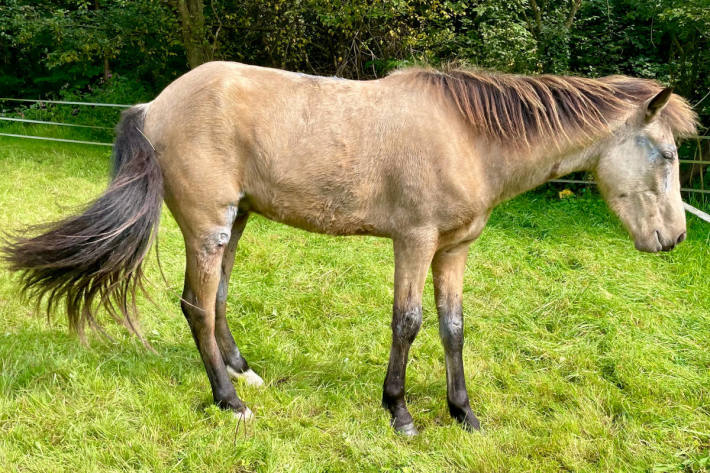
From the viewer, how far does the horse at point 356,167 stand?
3053 millimetres

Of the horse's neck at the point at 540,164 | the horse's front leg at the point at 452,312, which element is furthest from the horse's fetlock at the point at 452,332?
the horse's neck at the point at 540,164

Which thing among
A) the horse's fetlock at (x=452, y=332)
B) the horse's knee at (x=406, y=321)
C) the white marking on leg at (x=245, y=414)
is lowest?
the white marking on leg at (x=245, y=414)

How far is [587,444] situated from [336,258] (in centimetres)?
319

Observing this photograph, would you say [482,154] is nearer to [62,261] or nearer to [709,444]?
[709,444]

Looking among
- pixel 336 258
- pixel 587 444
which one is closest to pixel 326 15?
pixel 336 258

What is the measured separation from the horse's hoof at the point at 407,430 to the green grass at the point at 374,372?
0.05 metres

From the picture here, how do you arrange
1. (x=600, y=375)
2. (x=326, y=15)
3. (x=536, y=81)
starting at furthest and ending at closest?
(x=326, y=15) → (x=600, y=375) → (x=536, y=81)

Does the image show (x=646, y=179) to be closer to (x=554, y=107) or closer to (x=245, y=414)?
(x=554, y=107)

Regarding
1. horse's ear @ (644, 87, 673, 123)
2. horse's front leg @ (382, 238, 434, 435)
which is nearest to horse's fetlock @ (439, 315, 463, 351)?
horse's front leg @ (382, 238, 434, 435)

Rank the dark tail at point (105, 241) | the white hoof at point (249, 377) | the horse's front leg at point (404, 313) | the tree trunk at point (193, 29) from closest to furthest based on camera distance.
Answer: the dark tail at point (105, 241) < the horse's front leg at point (404, 313) < the white hoof at point (249, 377) < the tree trunk at point (193, 29)

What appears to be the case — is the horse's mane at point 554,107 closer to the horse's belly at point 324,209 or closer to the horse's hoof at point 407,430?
the horse's belly at point 324,209

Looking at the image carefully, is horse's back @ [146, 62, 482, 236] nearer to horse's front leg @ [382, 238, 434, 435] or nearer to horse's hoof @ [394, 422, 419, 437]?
horse's front leg @ [382, 238, 434, 435]

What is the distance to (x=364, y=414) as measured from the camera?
131 inches

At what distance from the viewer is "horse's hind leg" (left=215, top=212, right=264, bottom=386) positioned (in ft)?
12.2
